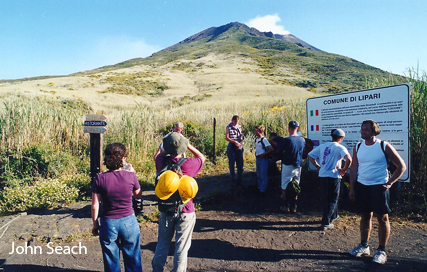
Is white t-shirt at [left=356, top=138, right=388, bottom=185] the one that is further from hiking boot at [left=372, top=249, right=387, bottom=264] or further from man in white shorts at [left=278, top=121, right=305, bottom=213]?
man in white shorts at [left=278, top=121, right=305, bottom=213]

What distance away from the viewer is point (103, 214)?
9.04 feet

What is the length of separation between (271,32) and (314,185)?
6637 inches

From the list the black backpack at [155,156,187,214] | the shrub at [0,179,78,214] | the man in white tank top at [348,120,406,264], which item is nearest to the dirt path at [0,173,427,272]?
the man in white tank top at [348,120,406,264]

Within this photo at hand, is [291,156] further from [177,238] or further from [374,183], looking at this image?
[177,238]

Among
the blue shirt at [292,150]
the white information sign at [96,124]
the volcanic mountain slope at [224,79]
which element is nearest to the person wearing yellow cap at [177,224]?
the blue shirt at [292,150]

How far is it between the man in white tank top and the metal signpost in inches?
192

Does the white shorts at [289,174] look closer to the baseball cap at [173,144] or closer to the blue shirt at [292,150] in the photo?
the blue shirt at [292,150]

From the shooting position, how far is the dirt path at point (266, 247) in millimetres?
3467

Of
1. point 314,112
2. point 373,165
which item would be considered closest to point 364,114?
point 314,112

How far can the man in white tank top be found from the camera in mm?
3441

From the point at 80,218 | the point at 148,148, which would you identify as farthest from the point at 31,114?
the point at 80,218

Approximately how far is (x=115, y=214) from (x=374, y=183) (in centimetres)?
321

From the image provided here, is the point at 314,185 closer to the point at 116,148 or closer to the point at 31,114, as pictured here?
the point at 116,148

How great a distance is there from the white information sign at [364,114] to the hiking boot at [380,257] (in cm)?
168
